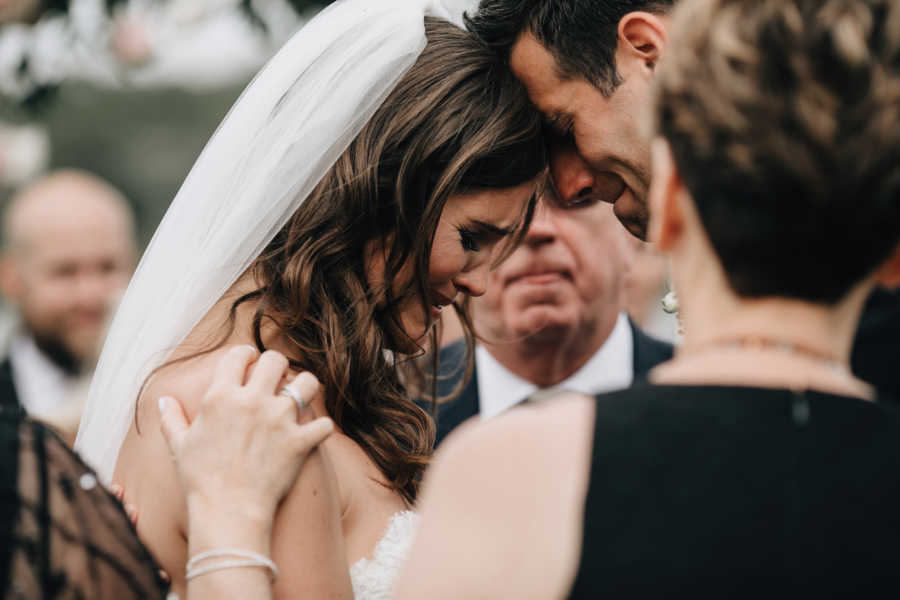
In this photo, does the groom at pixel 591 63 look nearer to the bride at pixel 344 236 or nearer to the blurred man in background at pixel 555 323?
the bride at pixel 344 236

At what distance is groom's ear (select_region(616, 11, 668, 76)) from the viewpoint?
293 centimetres

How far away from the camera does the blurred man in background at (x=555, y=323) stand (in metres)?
4.84

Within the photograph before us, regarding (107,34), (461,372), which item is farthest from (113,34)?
(461,372)

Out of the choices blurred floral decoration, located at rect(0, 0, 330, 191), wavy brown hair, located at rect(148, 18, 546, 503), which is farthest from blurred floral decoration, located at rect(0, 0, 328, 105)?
wavy brown hair, located at rect(148, 18, 546, 503)

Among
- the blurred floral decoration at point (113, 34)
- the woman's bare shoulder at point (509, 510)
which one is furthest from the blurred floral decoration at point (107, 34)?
the woman's bare shoulder at point (509, 510)

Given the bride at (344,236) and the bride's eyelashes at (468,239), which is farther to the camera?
the bride's eyelashes at (468,239)

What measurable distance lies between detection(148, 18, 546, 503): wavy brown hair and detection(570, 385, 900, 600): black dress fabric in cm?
139

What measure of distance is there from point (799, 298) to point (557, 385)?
141 inches

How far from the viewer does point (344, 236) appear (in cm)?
274

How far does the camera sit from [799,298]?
1471 millimetres

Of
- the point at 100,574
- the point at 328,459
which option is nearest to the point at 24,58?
the point at 328,459

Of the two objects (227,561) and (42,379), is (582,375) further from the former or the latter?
(42,379)

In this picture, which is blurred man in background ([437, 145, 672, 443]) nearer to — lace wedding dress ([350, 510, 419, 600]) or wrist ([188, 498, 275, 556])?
lace wedding dress ([350, 510, 419, 600])

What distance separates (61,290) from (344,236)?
4.27 meters
